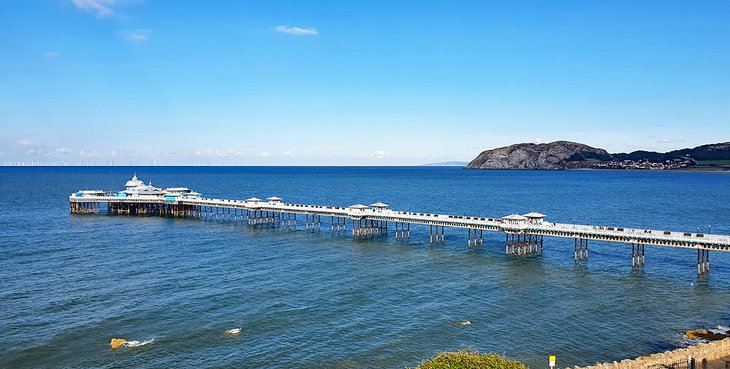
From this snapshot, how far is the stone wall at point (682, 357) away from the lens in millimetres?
30969

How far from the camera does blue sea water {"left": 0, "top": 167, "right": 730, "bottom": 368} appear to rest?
39312 mm

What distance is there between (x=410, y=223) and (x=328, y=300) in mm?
50565

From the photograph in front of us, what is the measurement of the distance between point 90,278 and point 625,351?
172 ft

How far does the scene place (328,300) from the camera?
2010 inches

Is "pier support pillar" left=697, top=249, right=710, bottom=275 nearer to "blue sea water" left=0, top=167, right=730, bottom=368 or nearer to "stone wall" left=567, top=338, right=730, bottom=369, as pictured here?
"blue sea water" left=0, top=167, right=730, bottom=368

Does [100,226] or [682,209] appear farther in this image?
[682,209]

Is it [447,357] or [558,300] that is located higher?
[447,357]

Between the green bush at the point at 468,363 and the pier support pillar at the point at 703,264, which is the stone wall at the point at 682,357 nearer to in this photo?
the green bush at the point at 468,363

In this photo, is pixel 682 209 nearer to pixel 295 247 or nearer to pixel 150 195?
pixel 295 247

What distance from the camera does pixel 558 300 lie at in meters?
51.8

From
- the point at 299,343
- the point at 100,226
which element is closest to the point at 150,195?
the point at 100,226

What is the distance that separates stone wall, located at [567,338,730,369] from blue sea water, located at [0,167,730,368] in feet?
19.6

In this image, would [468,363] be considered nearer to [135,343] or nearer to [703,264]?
[135,343]

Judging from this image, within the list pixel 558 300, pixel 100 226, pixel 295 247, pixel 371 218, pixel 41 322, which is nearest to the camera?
pixel 41 322
